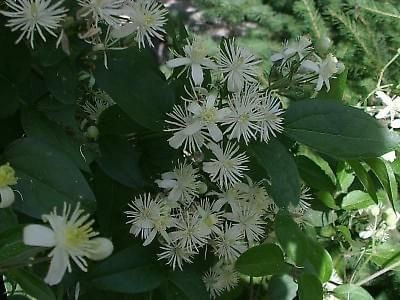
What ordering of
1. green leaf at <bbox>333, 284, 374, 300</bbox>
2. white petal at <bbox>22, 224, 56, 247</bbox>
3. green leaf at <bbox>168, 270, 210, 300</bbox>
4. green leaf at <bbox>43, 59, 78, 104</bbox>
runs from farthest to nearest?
green leaf at <bbox>333, 284, 374, 300</bbox> → green leaf at <bbox>168, 270, 210, 300</bbox> → green leaf at <bbox>43, 59, 78, 104</bbox> → white petal at <bbox>22, 224, 56, 247</bbox>

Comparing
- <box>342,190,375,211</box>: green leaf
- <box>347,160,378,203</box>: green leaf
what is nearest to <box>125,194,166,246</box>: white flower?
<box>347,160,378,203</box>: green leaf

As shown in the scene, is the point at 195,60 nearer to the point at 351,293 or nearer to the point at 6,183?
the point at 6,183

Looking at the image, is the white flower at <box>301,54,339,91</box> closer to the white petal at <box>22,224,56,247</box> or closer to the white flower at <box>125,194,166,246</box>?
the white flower at <box>125,194,166,246</box>

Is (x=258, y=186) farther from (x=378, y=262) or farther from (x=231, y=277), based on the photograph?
(x=378, y=262)

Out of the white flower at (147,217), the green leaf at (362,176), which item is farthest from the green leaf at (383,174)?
the white flower at (147,217)

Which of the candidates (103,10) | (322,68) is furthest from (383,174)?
(103,10)

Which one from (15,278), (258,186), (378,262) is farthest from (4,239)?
(378,262)
